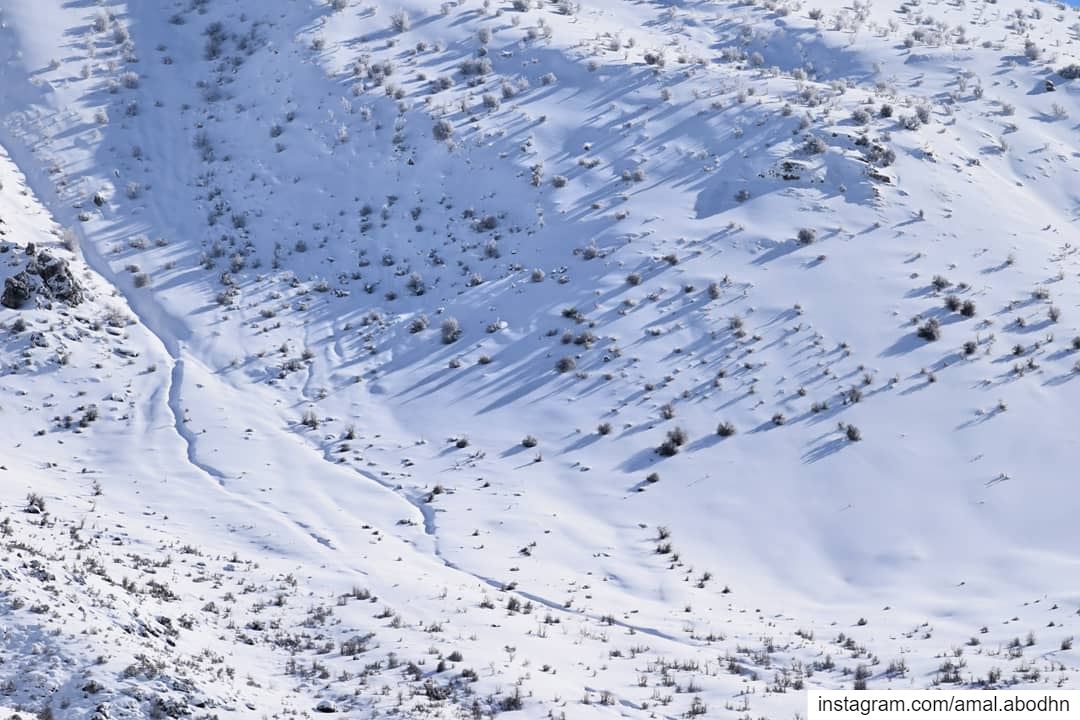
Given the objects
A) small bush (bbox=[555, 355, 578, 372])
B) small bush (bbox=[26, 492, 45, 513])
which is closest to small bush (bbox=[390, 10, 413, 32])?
small bush (bbox=[555, 355, 578, 372])

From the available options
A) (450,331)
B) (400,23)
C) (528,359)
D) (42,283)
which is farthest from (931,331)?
(400,23)

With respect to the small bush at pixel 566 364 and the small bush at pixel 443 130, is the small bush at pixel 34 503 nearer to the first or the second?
the small bush at pixel 566 364

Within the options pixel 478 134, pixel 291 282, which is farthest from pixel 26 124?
pixel 478 134

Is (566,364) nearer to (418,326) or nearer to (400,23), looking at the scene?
(418,326)

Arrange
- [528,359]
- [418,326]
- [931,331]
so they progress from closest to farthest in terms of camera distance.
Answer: [931,331] → [528,359] → [418,326]

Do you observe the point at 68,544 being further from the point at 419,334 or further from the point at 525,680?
the point at 419,334

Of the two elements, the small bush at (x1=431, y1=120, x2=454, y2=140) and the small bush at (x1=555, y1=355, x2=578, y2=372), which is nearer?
the small bush at (x1=555, y1=355, x2=578, y2=372)

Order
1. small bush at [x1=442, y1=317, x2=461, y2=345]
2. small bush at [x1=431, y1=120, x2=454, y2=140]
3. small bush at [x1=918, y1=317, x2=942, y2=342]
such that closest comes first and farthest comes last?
small bush at [x1=918, y1=317, x2=942, y2=342], small bush at [x1=442, y1=317, x2=461, y2=345], small bush at [x1=431, y1=120, x2=454, y2=140]

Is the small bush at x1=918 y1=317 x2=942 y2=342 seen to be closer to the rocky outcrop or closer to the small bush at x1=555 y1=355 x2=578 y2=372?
the small bush at x1=555 y1=355 x2=578 y2=372
